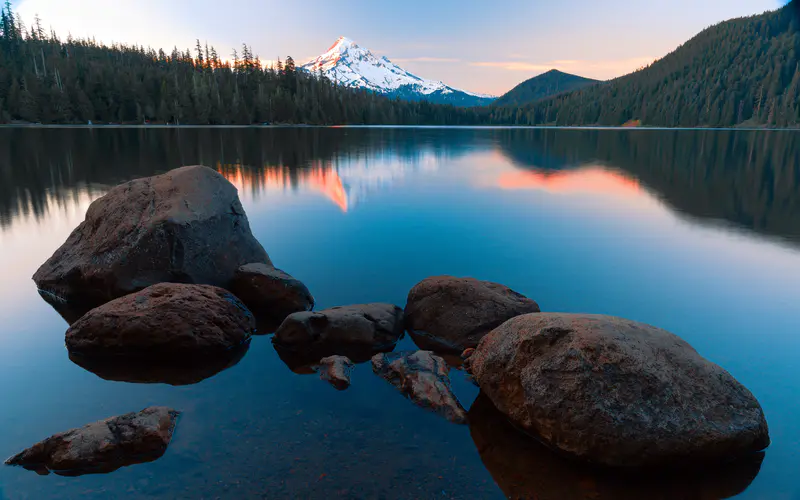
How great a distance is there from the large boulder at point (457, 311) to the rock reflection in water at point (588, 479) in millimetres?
2612

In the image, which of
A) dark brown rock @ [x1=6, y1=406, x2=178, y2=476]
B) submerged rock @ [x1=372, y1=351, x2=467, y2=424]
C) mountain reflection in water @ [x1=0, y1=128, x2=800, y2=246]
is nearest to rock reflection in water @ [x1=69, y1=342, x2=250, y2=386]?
dark brown rock @ [x1=6, y1=406, x2=178, y2=476]

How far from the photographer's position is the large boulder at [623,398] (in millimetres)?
5109

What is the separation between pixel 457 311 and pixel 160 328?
5020mm

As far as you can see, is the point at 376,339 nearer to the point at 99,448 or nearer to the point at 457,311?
the point at 457,311

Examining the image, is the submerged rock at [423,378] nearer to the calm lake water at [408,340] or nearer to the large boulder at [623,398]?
the calm lake water at [408,340]

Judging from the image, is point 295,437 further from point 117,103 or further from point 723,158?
point 117,103

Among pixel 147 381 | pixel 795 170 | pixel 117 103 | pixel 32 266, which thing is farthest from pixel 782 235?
pixel 117 103

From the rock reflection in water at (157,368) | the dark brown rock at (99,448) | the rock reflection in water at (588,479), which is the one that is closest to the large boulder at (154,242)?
the rock reflection in water at (157,368)

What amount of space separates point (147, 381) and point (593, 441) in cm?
610

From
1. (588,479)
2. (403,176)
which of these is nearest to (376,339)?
(588,479)

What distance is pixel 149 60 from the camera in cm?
19238

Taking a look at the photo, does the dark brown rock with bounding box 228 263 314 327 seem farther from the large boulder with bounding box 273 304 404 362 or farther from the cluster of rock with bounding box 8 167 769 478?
the large boulder with bounding box 273 304 404 362

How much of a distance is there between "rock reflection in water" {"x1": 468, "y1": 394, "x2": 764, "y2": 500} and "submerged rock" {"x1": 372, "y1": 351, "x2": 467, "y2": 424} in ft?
2.33

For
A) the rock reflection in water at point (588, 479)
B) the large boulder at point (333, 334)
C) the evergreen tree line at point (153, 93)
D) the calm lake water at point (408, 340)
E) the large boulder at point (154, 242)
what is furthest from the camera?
the evergreen tree line at point (153, 93)
